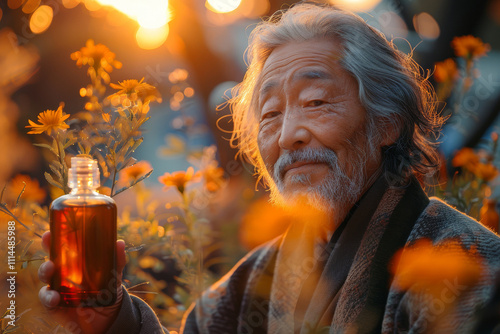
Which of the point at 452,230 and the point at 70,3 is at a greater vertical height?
the point at 70,3

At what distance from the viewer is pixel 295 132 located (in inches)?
63.1

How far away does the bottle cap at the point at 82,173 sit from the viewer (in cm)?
111

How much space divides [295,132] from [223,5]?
154cm

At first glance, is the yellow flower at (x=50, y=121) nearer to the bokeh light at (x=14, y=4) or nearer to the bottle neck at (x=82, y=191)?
the bottle neck at (x=82, y=191)

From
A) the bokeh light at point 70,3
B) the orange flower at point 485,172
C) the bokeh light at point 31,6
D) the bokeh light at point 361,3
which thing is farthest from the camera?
the bokeh light at point 70,3

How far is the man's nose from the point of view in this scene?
160 cm

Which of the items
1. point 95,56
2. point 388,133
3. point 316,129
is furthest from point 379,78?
point 95,56

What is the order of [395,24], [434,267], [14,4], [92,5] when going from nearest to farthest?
[434,267] → [14,4] → [92,5] → [395,24]

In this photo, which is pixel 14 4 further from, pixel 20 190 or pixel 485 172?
pixel 485 172

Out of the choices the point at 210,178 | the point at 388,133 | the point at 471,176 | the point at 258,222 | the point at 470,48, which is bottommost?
the point at 258,222

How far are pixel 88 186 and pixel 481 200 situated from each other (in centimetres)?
162

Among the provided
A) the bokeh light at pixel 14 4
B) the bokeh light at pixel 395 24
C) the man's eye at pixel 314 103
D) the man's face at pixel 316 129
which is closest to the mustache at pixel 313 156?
the man's face at pixel 316 129

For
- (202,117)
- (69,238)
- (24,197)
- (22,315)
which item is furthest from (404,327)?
(202,117)

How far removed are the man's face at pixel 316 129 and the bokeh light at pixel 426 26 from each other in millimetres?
1805
